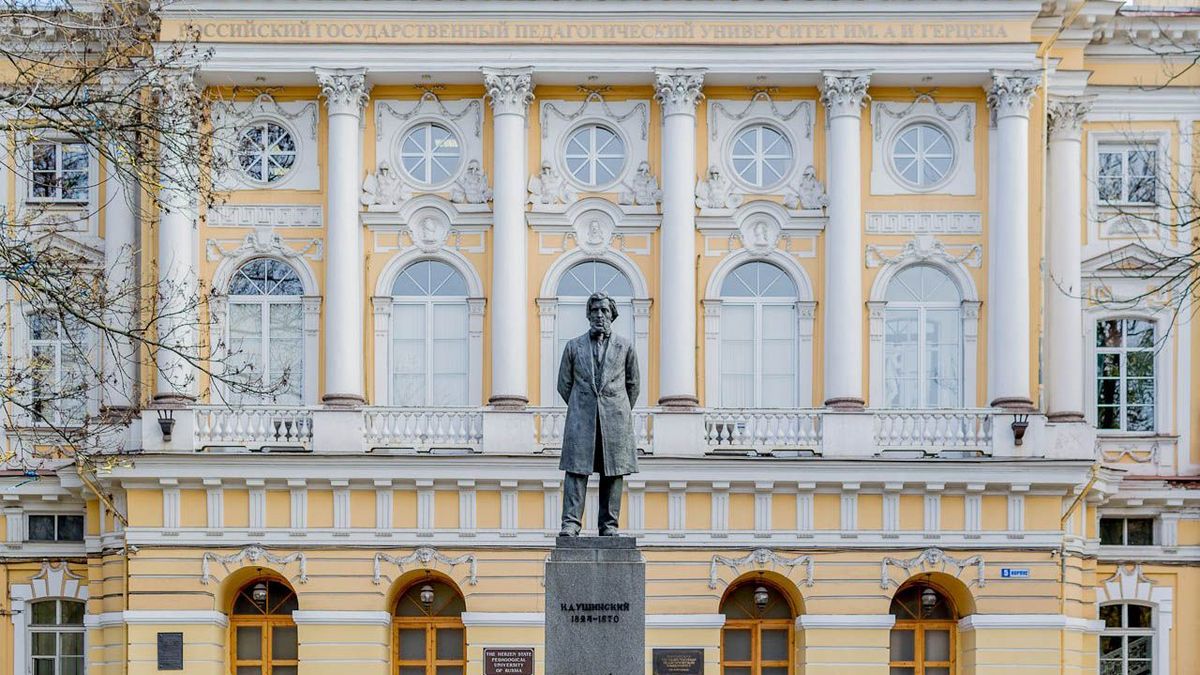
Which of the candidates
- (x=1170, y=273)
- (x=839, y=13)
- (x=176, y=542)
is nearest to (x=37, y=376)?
(x=176, y=542)

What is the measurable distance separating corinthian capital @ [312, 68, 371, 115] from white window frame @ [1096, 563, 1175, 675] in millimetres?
15541

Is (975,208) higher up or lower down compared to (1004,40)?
lower down

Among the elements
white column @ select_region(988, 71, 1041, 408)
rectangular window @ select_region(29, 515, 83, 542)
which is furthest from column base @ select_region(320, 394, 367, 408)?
white column @ select_region(988, 71, 1041, 408)

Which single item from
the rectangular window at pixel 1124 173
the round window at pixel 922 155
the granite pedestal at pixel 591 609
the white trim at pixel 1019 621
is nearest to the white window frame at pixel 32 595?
the white trim at pixel 1019 621

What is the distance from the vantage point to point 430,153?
44281 millimetres

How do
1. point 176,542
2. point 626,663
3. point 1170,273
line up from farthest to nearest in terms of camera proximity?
point 1170,273 → point 176,542 → point 626,663

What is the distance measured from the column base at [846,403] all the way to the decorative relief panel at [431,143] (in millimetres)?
7030

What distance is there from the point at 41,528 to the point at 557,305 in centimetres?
985

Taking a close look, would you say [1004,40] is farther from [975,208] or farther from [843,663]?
[843,663]

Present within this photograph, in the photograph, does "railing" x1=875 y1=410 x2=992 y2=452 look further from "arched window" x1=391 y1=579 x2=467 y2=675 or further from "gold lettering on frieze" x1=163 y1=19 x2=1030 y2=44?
"arched window" x1=391 y1=579 x2=467 y2=675

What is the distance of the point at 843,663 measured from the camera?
41875mm

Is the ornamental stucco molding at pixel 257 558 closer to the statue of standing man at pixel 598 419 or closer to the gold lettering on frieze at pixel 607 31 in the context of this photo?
the gold lettering on frieze at pixel 607 31

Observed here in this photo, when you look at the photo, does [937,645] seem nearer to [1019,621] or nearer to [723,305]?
[1019,621]

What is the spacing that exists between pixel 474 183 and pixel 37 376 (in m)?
16.3
